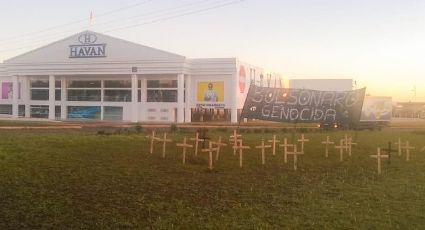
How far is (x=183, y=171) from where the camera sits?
A: 14570 mm

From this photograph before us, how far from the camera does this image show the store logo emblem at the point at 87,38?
57.2m

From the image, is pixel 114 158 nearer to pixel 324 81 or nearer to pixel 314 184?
pixel 314 184

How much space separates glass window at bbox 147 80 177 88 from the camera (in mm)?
56188

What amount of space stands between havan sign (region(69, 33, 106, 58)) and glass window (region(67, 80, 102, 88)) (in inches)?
132

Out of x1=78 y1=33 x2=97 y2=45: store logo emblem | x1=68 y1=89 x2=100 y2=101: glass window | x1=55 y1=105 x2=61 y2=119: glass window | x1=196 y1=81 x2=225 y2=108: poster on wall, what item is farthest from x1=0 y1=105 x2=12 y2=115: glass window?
x1=196 y1=81 x2=225 y2=108: poster on wall

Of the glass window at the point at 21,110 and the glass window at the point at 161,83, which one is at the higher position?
the glass window at the point at 161,83

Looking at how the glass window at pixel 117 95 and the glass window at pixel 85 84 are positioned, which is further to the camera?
the glass window at pixel 85 84

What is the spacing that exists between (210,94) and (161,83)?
590cm

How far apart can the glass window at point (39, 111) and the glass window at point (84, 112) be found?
2.89m

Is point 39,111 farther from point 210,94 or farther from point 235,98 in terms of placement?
point 235,98

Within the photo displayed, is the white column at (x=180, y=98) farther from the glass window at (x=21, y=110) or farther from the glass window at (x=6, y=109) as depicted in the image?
the glass window at (x=6, y=109)

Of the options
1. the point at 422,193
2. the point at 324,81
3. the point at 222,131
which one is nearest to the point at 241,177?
the point at 422,193

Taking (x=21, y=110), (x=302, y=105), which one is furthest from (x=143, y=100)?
(x=302, y=105)

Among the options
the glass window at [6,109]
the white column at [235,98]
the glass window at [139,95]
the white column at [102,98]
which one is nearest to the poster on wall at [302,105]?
the white column at [235,98]
